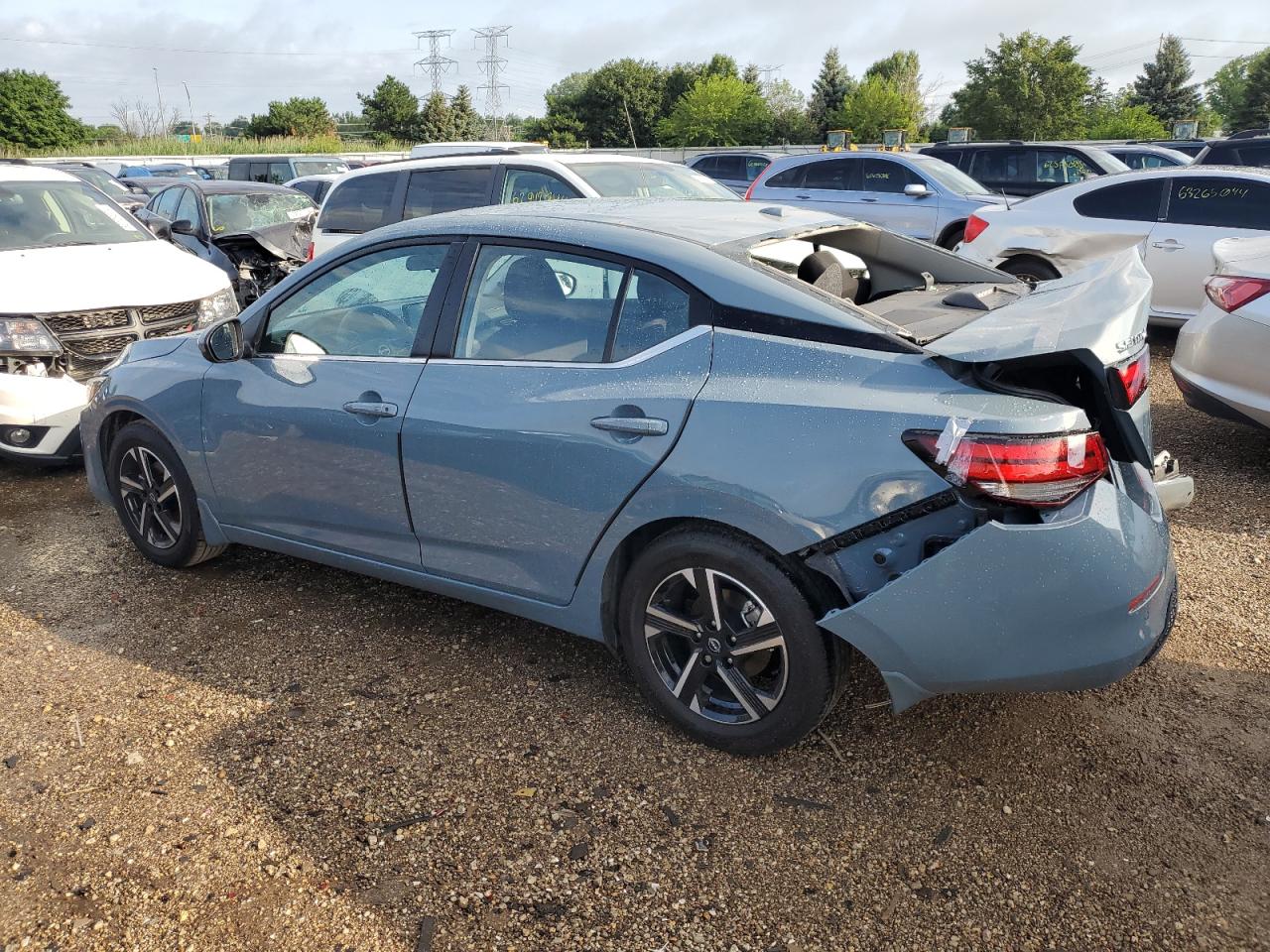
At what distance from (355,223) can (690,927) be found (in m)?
7.13

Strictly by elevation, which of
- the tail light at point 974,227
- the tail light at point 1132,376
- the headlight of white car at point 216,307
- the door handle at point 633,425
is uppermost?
the tail light at point 1132,376

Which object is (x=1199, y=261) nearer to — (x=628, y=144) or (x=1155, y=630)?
(x=1155, y=630)

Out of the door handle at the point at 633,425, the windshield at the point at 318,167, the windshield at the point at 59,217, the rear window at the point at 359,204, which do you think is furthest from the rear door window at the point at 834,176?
the windshield at the point at 318,167

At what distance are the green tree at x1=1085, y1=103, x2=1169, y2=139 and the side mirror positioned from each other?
→ 44066 millimetres

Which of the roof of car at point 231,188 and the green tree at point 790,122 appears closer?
the roof of car at point 231,188

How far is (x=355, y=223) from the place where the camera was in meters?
8.31

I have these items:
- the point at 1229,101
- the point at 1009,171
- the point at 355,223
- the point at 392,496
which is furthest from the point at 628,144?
the point at 392,496

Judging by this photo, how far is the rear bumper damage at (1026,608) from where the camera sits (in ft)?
8.17

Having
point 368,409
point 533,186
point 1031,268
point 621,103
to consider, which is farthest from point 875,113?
point 368,409

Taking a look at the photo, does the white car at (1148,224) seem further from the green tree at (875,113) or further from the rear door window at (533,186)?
the green tree at (875,113)

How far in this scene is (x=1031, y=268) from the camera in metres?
9.16

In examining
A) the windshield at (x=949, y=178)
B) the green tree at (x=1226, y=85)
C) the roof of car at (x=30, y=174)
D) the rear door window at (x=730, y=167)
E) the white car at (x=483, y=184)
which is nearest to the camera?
the roof of car at (x=30, y=174)

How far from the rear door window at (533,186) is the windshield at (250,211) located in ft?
14.8

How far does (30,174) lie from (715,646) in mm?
6897
